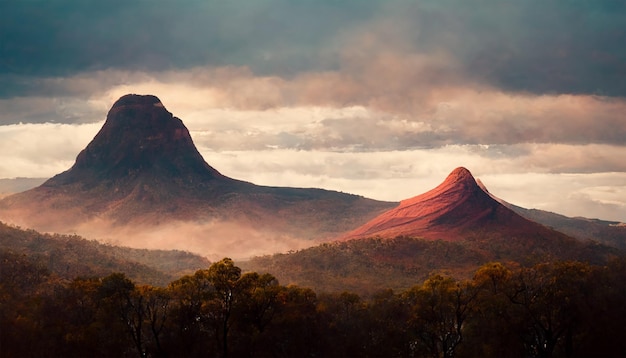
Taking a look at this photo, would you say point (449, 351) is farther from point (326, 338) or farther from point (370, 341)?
point (326, 338)

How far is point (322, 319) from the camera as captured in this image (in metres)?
110

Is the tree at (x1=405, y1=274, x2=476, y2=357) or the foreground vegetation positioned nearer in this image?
the foreground vegetation

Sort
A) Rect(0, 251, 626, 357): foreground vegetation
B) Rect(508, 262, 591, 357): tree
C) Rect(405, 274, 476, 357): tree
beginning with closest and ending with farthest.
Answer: Rect(0, 251, 626, 357): foreground vegetation → Rect(508, 262, 591, 357): tree → Rect(405, 274, 476, 357): tree

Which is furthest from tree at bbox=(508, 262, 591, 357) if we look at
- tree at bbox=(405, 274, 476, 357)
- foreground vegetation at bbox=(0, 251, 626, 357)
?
tree at bbox=(405, 274, 476, 357)

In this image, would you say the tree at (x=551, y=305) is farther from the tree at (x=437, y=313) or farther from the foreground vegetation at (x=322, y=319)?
the tree at (x=437, y=313)

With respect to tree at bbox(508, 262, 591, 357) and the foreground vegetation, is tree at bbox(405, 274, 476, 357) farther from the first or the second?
tree at bbox(508, 262, 591, 357)

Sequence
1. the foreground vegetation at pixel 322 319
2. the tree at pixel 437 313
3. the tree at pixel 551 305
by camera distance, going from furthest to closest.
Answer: the tree at pixel 437 313, the tree at pixel 551 305, the foreground vegetation at pixel 322 319

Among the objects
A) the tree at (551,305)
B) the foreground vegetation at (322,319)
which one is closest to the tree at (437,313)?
the foreground vegetation at (322,319)

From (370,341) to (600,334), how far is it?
32627mm

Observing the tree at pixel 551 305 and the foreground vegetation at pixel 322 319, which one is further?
the tree at pixel 551 305

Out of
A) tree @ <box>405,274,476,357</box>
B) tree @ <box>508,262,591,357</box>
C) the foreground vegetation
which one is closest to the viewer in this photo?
the foreground vegetation

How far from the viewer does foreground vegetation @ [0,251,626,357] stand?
100250mm

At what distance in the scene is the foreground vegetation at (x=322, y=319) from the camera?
100250 millimetres

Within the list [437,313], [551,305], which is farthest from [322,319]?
[551,305]
